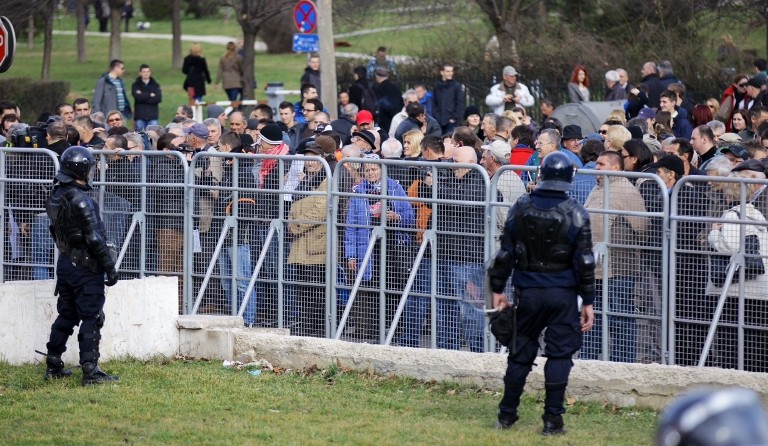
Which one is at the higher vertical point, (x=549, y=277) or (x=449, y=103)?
(x=449, y=103)

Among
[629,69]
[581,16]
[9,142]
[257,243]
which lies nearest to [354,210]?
[257,243]

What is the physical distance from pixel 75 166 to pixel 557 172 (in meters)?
3.56

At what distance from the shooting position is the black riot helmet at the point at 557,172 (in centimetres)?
730

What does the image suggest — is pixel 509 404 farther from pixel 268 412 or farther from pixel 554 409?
pixel 268 412

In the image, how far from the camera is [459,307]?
9367 millimetres

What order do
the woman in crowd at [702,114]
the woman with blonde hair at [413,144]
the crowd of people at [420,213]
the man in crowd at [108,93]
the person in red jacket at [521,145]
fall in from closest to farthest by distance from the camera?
the crowd of people at [420,213], the person in red jacket at [521,145], the woman with blonde hair at [413,144], the woman in crowd at [702,114], the man in crowd at [108,93]

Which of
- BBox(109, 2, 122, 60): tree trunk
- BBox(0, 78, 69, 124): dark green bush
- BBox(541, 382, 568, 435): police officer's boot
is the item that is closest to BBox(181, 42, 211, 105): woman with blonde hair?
BBox(0, 78, 69, 124): dark green bush

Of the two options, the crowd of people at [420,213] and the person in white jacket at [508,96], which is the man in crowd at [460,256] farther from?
the person in white jacket at [508,96]

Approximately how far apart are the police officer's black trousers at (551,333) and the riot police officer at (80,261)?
3.16m

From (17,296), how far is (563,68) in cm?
1533

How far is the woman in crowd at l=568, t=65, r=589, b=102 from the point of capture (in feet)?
65.7

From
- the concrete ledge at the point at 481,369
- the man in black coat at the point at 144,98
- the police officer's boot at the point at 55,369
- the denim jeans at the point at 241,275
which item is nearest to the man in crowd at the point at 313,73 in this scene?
the man in black coat at the point at 144,98

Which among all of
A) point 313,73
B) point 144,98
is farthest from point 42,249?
point 144,98

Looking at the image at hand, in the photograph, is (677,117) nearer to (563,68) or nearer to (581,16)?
(563,68)
